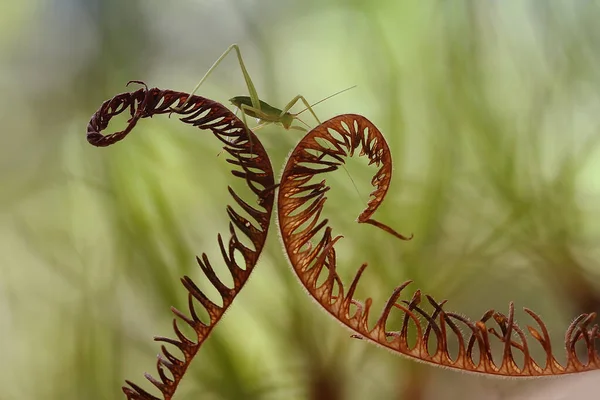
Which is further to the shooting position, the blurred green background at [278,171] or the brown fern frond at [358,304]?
the blurred green background at [278,171]

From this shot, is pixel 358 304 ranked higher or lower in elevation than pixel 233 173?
lower

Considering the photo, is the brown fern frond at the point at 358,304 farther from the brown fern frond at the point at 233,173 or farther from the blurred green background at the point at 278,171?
the blurred green background at the point at 278,171

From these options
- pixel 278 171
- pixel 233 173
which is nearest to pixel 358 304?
pixel 233 173

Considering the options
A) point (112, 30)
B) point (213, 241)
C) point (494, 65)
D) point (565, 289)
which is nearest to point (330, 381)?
point (213, 241)

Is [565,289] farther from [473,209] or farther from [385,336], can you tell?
[385,336]

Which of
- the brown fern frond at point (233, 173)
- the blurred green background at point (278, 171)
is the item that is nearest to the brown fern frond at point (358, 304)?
the brown fern frond at point (233, 173)

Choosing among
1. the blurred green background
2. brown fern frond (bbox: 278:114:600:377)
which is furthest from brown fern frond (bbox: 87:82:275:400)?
the blurred green background

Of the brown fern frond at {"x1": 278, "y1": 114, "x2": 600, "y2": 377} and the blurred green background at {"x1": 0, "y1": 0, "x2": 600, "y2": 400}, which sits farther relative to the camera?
the blurred green background at {"x1": 0, "y1": 0, "x2": 600, "y2": 400}

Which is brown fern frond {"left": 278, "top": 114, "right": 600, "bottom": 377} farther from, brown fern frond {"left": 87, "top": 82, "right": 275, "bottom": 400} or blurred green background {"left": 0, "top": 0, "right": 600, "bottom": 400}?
blurred green background {"left": 0, "top": 0, "right": 600, "bottom": 400}

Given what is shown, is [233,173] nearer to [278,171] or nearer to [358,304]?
[358,304]
